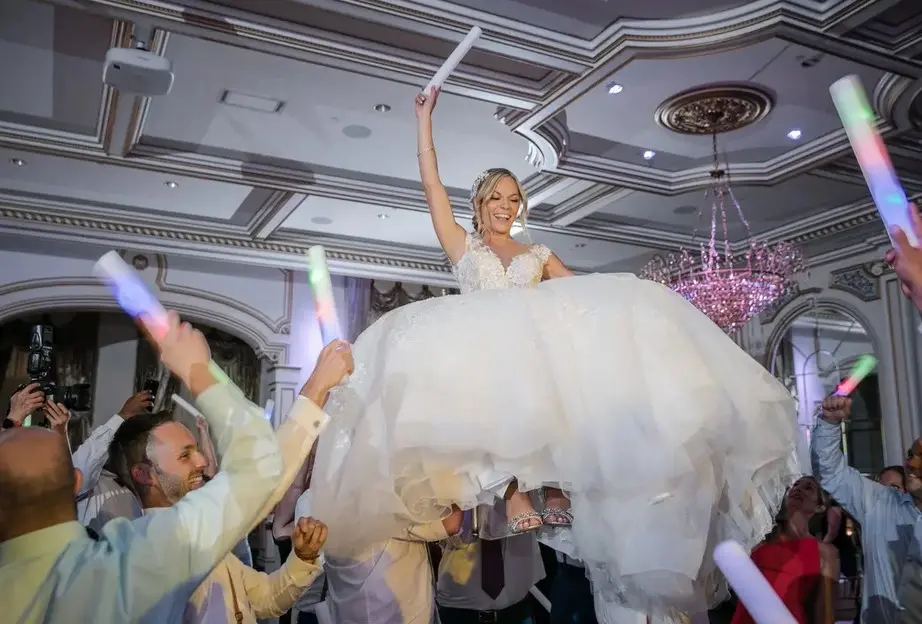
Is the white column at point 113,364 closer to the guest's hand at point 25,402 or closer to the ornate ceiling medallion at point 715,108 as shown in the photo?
the guest's hand at point 25,402

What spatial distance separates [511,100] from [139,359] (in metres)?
7.24

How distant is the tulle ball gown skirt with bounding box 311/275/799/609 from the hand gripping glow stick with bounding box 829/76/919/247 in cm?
64

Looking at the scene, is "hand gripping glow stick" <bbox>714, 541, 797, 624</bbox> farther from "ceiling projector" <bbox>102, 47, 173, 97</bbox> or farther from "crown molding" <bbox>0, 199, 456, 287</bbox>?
"crown molding" <bbox>0, 199, 456, 287</bbox>

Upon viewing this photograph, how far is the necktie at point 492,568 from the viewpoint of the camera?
10.7 ft

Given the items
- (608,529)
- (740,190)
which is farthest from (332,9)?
(740,190)

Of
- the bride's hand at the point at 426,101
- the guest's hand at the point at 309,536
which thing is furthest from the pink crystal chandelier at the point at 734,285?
the guest's hand at the point at 309,536

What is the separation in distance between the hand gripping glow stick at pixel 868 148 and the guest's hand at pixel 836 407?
67.6 inches

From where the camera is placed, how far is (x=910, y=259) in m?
1.25

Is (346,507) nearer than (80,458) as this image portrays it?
Yes

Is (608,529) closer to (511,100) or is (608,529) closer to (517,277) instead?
(517,277)

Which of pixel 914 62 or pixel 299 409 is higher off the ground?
pixel 914 62

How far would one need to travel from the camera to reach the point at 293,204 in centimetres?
770

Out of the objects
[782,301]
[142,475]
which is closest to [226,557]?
[142,475]

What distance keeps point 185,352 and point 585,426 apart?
846 millimetres
